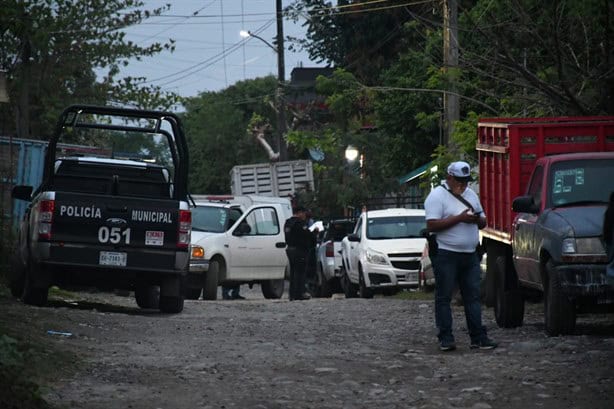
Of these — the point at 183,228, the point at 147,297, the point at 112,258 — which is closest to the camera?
the point at 112,258

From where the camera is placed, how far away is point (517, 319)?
16.3 metres

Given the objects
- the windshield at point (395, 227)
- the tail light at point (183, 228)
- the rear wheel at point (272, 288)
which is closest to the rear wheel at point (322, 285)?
the rear wheel at point (272, 288)

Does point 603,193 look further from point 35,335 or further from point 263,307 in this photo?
point 263,307

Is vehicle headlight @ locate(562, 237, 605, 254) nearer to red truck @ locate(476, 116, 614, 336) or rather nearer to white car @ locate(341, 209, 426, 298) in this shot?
red truck @ locate(476, 116, 614, 336)

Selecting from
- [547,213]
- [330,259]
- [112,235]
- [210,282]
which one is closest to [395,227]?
[210,282]

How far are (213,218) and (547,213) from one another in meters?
14.4

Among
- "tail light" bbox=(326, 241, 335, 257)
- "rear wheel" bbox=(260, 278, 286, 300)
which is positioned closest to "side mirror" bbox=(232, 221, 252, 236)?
"rear wheel" bbox=(260, 278, 286, 300)

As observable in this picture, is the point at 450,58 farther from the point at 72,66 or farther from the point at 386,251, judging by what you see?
the point at 72,66

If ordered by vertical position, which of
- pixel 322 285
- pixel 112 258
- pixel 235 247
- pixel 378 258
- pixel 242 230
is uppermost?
pixel 242 230

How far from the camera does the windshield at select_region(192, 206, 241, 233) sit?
28081 millimetres

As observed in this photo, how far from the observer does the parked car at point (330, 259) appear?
33.0 meters

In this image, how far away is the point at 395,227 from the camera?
29062mm

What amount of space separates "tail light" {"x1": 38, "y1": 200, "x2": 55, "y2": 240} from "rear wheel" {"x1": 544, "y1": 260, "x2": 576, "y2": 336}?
268 inches

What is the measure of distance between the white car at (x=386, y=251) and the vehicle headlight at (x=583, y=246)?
13.6 meters
